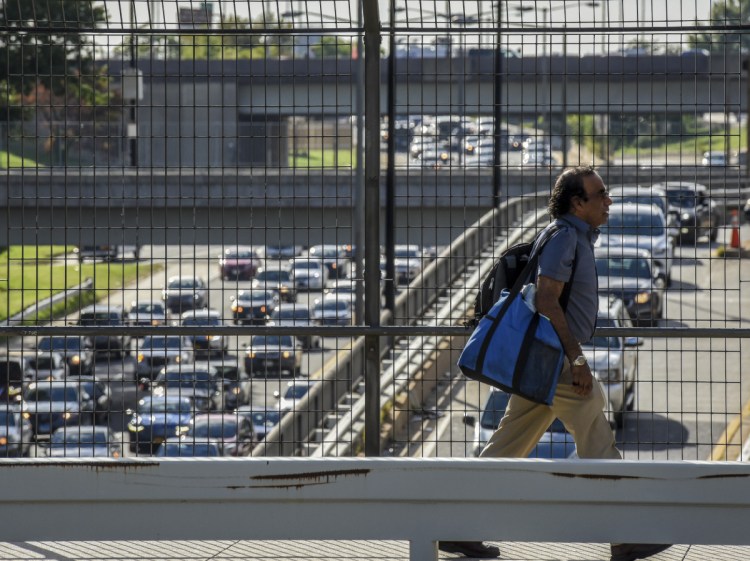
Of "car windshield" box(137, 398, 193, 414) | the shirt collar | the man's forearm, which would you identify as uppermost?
the shirt collar

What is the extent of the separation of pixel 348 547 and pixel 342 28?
2.76 metres

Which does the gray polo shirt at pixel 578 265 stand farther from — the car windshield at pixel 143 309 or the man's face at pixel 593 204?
the car windshield at pixel 143 309

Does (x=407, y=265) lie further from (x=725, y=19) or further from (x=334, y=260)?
(x=334, y=260)

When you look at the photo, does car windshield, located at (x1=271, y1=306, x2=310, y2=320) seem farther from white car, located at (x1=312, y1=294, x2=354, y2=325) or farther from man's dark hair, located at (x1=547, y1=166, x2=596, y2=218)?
man's dark hair, located at (x1=547, y1=166, x2=596, y2=218)

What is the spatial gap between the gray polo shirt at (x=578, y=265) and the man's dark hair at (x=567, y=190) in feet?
0.18

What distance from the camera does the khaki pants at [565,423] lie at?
5.68m

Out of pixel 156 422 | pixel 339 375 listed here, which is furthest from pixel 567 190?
→ pixel 156 422

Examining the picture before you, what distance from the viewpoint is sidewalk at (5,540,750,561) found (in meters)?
5.35

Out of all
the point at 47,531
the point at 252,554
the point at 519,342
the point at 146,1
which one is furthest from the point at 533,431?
the point at 146,1

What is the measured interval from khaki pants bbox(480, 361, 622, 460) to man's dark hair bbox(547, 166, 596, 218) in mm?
735

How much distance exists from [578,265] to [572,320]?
0.26 m

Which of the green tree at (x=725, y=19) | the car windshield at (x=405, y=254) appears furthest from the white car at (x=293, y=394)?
the green tree at (x=725, y=19)

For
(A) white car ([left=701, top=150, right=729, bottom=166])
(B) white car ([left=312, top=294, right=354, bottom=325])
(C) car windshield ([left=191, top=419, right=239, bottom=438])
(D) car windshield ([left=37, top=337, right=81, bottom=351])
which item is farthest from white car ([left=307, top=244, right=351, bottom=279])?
(C) car windshield ([left=191, top=419, right=239, bottom=438])

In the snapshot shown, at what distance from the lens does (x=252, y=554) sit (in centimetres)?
543
